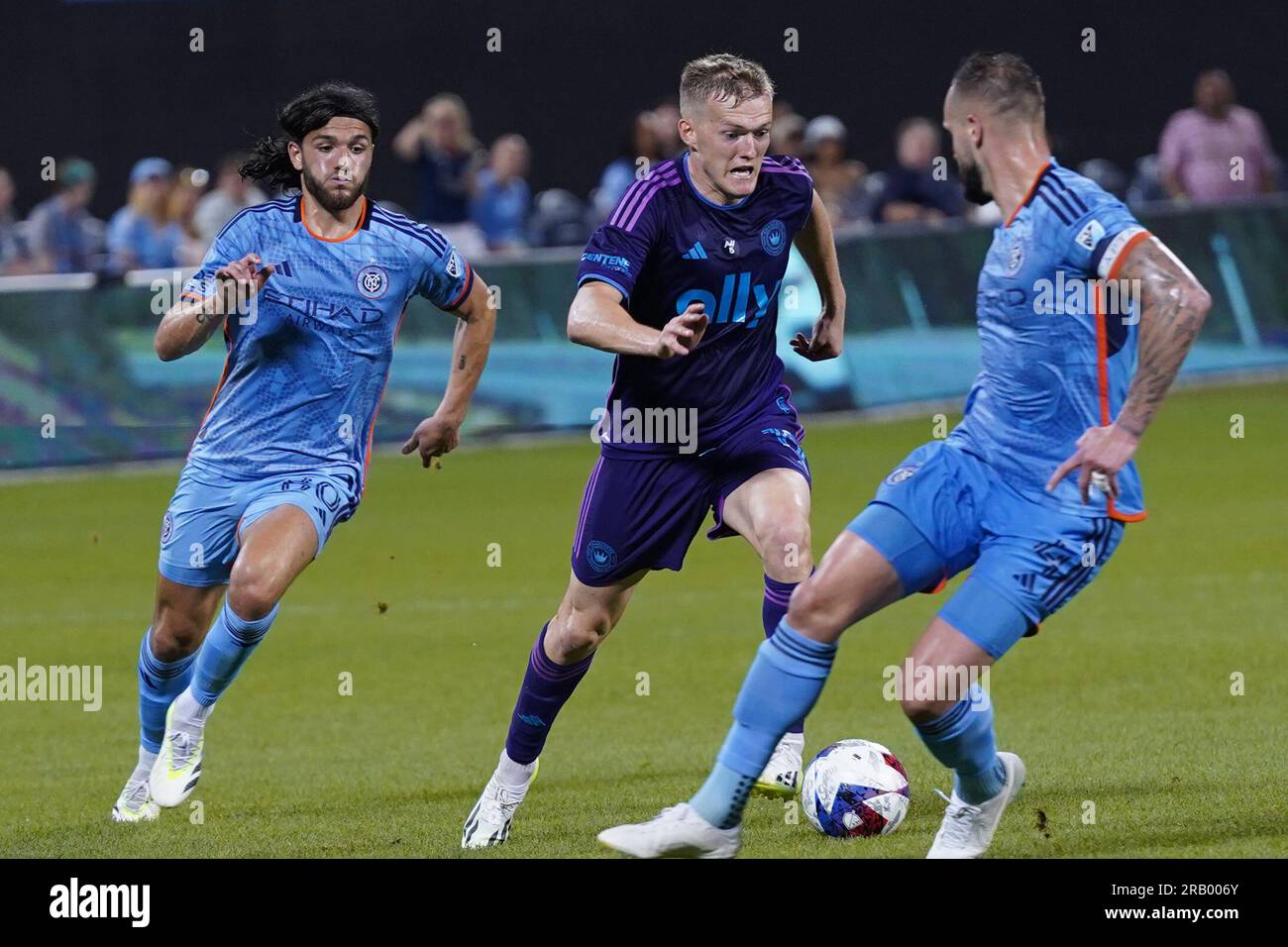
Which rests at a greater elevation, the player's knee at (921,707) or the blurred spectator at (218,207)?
the blurred spectator at (218,207)

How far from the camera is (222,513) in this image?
7.91 m

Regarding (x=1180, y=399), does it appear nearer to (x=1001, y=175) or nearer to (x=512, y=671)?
(x=512, y=671)

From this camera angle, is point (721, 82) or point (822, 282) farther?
point (822, 282)

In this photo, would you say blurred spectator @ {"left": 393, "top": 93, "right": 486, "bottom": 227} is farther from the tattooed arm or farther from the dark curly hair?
the tattooed arm

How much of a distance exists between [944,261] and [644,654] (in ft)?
30.3

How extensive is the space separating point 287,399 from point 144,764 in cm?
156

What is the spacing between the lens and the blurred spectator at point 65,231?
784 inches

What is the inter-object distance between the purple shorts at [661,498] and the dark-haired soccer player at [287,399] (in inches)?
30.7

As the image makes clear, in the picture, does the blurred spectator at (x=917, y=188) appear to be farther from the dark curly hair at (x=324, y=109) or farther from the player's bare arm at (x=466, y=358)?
the dark curly hair at (x=324, y=109)

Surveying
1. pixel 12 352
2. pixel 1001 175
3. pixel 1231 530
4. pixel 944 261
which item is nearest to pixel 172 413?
pixel 12 352

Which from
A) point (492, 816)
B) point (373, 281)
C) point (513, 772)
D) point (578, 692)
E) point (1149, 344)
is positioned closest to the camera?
point (1149, 344)

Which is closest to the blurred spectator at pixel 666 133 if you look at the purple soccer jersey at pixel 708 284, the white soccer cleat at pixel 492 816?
the purple soccer jersey at pixel 708 284

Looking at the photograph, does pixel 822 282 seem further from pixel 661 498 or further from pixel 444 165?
pixel 444 165

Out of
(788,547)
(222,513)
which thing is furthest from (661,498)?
(222,513)
